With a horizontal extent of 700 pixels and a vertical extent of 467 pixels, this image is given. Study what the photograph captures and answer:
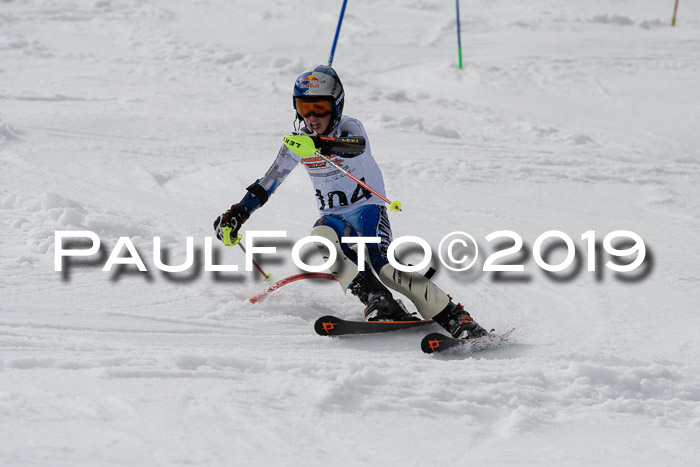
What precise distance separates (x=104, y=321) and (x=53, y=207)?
2161 mm

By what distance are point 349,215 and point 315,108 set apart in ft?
2.44

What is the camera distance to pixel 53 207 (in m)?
6.18

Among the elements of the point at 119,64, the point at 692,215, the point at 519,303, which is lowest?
the point at 519,303

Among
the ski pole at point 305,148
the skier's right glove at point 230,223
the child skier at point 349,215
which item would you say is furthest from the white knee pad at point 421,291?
the skier's right glove at point 230,223

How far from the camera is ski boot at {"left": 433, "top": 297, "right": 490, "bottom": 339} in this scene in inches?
178

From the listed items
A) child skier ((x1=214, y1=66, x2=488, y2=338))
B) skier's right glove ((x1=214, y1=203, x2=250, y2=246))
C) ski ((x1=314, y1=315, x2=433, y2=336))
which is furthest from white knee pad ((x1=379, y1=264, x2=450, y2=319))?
skier's right glove ((x1=214, y1=203, x2=250, y2=246))

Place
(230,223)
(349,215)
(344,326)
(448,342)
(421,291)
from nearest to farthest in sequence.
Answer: (448,342)
(344,326)
(421,291)
(230,223)
(349,215)

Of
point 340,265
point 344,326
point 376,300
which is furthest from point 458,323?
point 340,265

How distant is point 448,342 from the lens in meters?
4.31

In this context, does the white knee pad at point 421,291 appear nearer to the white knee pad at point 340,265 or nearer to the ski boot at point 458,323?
the ski boot at point 458,323

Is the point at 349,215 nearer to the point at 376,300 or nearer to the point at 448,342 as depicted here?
the point at 376,300

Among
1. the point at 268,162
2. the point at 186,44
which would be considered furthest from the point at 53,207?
the point at 186,44

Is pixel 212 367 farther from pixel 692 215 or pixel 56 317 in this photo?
pixel 692 215

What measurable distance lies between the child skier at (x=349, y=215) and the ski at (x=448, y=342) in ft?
0.26
